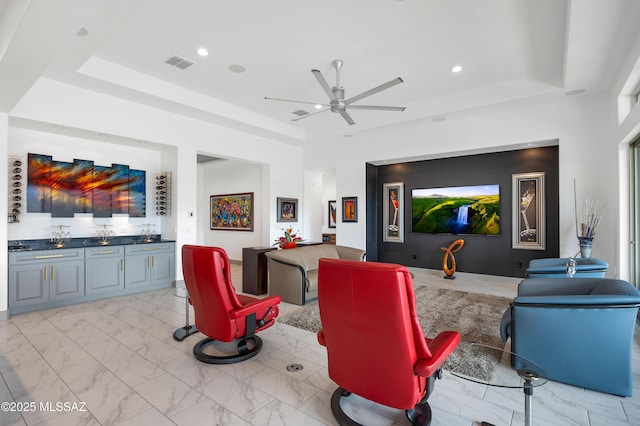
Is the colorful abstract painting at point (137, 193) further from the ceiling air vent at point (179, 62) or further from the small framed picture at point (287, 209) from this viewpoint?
the small framed picture at point (287, 209)

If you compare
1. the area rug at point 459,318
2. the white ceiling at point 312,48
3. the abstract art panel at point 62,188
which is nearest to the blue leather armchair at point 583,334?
the area rug at point 459,318

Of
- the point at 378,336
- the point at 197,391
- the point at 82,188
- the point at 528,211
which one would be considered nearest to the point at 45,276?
the point at 82,188

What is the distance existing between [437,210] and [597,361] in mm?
4895

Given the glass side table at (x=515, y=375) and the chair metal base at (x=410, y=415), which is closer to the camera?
the glass side table at (x=515, y=375)

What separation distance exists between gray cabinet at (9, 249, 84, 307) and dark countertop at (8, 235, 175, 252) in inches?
6.2

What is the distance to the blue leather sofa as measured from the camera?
3703 mm

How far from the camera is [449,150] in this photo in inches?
258

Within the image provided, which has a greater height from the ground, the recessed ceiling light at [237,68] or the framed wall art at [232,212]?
the recessed ceiling light at [237,68]

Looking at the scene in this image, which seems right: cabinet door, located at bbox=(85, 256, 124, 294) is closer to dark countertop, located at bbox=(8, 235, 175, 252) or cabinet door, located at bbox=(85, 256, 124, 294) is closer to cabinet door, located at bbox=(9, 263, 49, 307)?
dark countertop, located at bbox=(8, 235, 175, 252)

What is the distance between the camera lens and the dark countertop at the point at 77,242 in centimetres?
477

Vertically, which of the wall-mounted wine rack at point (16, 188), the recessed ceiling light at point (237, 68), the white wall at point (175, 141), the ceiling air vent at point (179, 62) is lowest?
the wall-mounted wine rack at point (16, 188)

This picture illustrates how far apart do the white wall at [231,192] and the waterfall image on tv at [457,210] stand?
3577 millimetres

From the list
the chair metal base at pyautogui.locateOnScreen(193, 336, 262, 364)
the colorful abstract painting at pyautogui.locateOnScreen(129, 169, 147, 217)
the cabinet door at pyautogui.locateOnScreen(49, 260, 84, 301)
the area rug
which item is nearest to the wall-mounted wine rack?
the cabinet door at pyautogui.locateOnScreen(49, 260, 84, 301)

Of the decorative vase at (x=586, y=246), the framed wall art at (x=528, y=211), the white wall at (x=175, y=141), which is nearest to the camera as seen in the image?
the white wall at (x=175, y=141)
